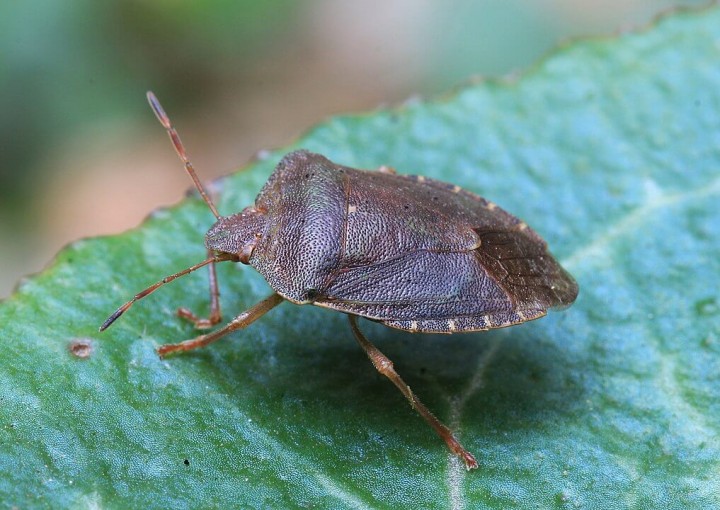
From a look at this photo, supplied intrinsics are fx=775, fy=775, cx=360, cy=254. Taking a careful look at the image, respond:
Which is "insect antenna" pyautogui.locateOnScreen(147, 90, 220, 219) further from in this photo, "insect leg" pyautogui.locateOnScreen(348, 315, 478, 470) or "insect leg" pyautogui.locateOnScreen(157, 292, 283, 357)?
"insect leg" pyautogui.locateOnScreen(348, 315, 478, 470)

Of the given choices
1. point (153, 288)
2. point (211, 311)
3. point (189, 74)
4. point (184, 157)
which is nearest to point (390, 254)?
point (211, 311)

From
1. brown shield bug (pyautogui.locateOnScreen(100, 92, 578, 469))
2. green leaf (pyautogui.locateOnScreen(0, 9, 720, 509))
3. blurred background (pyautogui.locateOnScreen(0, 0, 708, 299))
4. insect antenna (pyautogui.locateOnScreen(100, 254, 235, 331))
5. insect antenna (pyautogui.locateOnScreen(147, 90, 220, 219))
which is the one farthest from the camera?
blurred background (pyautogui.locateOnScreen(0, 0, 708, 299))

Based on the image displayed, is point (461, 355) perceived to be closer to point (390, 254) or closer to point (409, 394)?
point (409, 394)

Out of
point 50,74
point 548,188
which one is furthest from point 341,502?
point 50,74

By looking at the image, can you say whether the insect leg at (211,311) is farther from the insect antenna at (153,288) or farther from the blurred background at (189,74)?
the blurred background at (189,74)

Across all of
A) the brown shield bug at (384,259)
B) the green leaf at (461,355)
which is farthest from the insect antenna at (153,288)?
the green leaf at (461,355)

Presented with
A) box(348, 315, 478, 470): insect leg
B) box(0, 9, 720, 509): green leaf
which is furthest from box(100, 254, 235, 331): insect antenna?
box(348, 315, 478, 470): insect leg

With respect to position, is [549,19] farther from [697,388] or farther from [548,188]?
[697,388]
